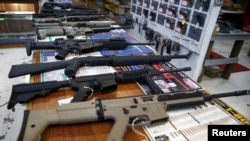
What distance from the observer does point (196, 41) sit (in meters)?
1.98

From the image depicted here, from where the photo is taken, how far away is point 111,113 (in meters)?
0.83

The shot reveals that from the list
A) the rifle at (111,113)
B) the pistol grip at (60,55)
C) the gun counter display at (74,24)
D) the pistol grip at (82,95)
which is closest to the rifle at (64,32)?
the gun counter display at (74,24)

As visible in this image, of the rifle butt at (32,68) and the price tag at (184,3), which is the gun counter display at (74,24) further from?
the rifle butt at (32,68)

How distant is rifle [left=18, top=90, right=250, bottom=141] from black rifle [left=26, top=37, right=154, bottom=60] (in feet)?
2.41

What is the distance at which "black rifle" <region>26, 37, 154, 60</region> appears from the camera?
4.90 ft

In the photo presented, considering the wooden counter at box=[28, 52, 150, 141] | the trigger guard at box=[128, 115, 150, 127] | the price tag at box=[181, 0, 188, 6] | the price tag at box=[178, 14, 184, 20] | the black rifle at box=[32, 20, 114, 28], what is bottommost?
the wooden counter at box=[28, 52, 150, 141]

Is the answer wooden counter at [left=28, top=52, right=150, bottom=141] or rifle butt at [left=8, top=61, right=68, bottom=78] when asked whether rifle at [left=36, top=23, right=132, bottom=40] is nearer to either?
rifle butt at [left=8, top=61, right=68, bottom=78]

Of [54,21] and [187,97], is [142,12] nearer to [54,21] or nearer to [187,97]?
[54,21]

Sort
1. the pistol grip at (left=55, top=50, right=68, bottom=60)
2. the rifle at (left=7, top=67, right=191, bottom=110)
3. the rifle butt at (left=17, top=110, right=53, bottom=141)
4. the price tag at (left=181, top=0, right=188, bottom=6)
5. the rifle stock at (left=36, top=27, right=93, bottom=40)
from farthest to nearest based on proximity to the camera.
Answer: the price tag at (left=181, top=0, right=188, bottom=6), the rifle stock at (left=36, top=27, right=93, bottom=40), the pistol grip at (left=55, top=50, right=68, bottom=60), the rifle at (left=7, top=67, right=191, bottom=110), the rifle butt at (left=17, top=110, right=53, bottom=141)

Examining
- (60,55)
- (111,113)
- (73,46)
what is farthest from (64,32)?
(111,113)

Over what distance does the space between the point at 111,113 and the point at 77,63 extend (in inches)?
23.0

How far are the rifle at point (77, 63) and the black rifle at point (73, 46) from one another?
208mm

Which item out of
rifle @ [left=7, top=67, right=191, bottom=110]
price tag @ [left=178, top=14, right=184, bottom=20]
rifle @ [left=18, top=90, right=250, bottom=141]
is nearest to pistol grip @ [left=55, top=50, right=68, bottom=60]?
rifle @ [left=7, top=67, right=191, bottom=110]

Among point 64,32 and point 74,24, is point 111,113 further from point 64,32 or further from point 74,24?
point 74,24
